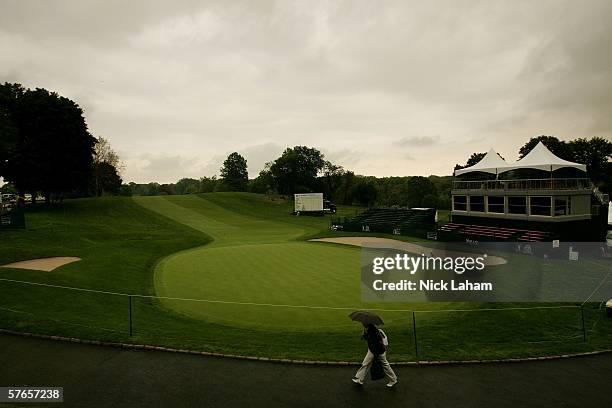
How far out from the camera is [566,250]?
3403cm

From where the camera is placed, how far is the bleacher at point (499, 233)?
37.4 m

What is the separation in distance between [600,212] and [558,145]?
46.1m

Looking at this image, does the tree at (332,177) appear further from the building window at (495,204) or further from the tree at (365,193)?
the building window at (495,204)

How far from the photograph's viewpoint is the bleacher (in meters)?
37.4

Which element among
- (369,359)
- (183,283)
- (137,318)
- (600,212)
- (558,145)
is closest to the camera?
(369,359)

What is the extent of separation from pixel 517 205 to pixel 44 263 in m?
46.5

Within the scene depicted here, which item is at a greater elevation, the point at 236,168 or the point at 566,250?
the point at 236,168

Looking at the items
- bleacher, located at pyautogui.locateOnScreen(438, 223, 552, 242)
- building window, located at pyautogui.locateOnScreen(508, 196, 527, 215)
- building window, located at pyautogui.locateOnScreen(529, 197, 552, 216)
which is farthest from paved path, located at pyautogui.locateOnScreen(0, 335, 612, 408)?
building window, located at pyautogui.locateOnScreen(508, 196, 527, 215)

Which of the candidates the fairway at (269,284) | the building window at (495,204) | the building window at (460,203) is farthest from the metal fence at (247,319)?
the building window at (460,203)

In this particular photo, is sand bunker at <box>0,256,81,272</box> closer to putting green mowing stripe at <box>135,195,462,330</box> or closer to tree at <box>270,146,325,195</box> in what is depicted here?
putting green mowing stripe at <box>135,195,462,330</box>

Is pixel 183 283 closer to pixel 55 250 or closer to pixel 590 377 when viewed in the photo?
pixel 55 250

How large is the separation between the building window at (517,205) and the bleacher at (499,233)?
2.15 m

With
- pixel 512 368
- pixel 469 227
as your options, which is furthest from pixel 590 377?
pixel 469 227

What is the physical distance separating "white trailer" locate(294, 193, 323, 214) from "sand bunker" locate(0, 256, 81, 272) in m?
53.1
